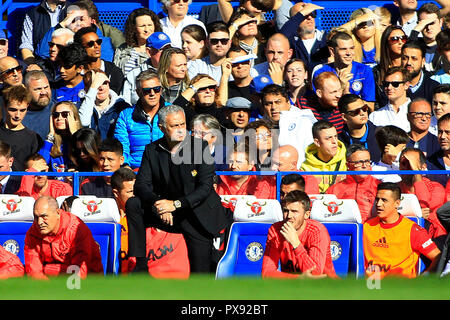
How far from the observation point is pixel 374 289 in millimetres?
4512

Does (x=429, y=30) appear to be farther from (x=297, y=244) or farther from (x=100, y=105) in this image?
(x=297, y=244)

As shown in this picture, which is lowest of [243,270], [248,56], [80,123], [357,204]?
[243,270]

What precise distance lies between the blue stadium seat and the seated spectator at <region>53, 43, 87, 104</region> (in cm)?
379

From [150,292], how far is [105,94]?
7.57 m

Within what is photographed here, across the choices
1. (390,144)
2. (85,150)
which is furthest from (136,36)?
(390,144)

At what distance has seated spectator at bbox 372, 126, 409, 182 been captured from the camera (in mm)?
10406

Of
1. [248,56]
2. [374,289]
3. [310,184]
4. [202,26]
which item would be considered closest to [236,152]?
[310,184]

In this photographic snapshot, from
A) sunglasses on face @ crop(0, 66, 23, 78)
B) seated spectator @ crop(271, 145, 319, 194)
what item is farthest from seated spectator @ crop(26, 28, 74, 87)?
seated spectator @ crop(271, 145, 319, 194)

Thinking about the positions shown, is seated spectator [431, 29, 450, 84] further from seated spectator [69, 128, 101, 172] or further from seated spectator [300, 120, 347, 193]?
seated spectator [69, 128, 101, 172]

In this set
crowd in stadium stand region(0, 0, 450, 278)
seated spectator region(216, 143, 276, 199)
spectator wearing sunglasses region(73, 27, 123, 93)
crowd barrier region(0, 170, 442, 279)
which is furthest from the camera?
spectator wearing sunglasses region(73, 27, 123, 93)

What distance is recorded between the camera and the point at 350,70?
1216 cm

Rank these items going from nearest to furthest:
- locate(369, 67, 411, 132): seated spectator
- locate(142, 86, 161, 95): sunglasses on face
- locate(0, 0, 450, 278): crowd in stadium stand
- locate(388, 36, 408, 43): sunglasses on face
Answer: locate(0, 0, 450, 278): crowd in stadium stand, locate(142, 86, 161, 95): sunglasses on face, locate(369, 67, 411, 132): seated spectator, locate(388, 36, 408, 43): sunglasses on face

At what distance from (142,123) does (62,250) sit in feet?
7.83
